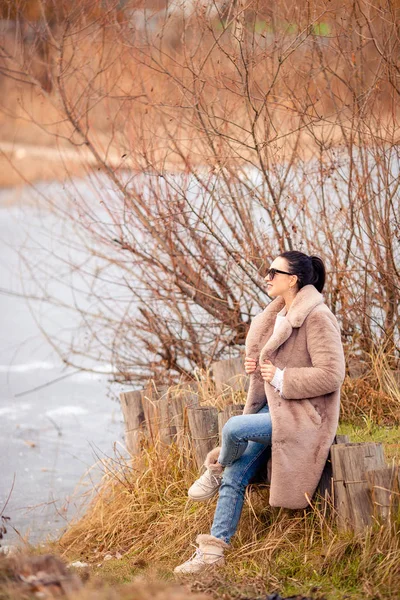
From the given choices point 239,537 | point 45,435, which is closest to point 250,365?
point 239,537

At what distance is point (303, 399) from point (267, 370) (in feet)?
0.71

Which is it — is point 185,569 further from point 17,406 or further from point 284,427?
point 17,406

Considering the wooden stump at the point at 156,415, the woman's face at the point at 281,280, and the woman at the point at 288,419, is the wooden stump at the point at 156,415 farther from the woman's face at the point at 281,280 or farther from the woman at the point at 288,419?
the woman's face at the point at 281,280

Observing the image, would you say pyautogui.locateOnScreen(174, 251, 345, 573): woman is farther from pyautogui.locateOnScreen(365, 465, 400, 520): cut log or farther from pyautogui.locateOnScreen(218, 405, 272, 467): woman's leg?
pyautogui.locateOnScreen(365, 465, 400, 520): cut log

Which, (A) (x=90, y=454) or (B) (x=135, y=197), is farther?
(A) (x=90, y=454)

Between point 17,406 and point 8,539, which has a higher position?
point 17,406

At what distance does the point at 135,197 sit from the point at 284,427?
2780 millimetres

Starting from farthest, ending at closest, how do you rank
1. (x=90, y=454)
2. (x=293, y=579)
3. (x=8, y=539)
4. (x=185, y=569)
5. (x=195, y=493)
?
1. (x=90, y=454)
2. (x=8, y=539)
3. (x=195, y=493)
4. (x=185, y=569)
5. (x=293, y=579)

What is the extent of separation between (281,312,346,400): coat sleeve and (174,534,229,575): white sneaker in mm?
756

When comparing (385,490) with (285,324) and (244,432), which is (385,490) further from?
(285,324)

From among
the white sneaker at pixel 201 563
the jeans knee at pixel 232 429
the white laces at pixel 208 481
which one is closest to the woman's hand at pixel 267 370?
the jeans knee at pixel 232 429

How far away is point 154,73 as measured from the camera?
6.04 metres

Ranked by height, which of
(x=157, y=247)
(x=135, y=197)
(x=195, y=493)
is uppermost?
(x=135, y=197)

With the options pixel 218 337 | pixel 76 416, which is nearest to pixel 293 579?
pixel 218 337
